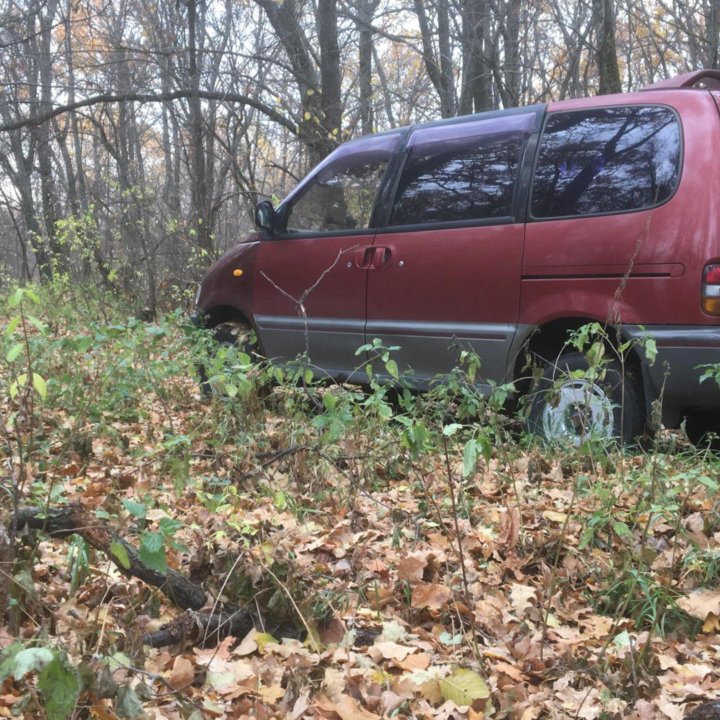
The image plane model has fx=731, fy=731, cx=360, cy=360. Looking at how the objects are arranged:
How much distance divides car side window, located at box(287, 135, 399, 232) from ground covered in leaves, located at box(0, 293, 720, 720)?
1.56m

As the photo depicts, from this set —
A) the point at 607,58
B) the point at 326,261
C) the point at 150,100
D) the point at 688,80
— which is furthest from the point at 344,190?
the point at 150,100

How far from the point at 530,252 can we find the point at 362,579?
2.22 m

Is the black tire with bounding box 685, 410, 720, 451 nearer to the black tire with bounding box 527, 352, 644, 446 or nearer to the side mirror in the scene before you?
the black tire with bounding box 527, 352, 644, 446

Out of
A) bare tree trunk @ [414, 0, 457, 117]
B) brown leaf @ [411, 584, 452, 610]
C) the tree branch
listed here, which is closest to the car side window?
brown leaf @ [411, 584, 452, 610]

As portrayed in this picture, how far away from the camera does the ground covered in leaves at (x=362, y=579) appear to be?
1952 millimetres

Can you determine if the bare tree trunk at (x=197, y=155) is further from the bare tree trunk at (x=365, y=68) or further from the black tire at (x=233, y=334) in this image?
the black tire at (x=233, y=334)

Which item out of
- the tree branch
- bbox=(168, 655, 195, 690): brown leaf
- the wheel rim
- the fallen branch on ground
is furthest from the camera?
the tree branch

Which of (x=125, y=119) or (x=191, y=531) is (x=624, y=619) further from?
(x=125, y=119)

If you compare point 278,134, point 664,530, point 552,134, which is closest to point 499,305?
point 552,134

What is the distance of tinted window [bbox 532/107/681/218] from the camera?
148 inches

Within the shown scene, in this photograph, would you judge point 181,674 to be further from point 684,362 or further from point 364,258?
point 364,258

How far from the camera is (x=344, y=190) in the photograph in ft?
17.3

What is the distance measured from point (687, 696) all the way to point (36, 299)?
233cm

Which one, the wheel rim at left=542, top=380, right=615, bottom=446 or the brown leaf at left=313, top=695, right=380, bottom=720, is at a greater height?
the wheel rim at left=542, top=380, right=615, bottom=446
